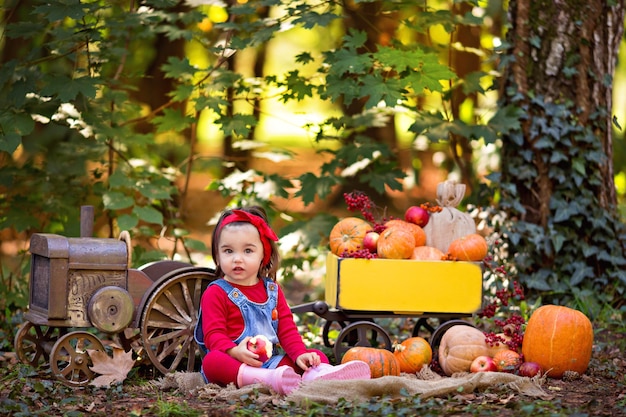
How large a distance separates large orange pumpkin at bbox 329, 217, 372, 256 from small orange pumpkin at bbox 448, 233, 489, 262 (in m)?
0.52

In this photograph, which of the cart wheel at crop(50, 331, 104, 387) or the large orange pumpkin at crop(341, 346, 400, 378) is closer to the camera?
the cart wheel at crop(50, 331, 104, 387)

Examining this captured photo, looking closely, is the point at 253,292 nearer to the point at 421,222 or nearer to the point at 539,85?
the point at 421,222

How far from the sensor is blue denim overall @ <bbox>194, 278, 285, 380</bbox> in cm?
408

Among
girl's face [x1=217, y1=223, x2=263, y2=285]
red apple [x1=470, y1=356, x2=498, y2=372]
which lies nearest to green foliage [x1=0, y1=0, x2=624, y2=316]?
girl's face [x1=217, y1=223, x2=263, y2=285]

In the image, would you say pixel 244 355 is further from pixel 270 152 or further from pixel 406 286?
pixel 270 152

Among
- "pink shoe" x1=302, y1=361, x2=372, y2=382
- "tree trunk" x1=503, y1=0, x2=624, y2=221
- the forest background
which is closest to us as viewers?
"pink shoe" x1=302, y1=361, x2=372, y2=382

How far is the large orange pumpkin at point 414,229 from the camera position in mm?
4605

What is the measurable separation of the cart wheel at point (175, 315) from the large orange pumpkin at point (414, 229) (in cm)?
109

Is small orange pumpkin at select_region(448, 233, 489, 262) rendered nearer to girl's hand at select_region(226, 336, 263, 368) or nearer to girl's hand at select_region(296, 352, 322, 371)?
girl's hand at select_region(296, 352, 322, 371)

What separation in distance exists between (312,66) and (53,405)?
34.9ft

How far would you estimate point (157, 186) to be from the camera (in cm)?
602

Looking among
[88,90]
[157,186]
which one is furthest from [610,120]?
[88,90]

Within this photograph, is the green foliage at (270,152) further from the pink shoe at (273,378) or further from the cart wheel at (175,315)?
the pink shoe at (273,378)

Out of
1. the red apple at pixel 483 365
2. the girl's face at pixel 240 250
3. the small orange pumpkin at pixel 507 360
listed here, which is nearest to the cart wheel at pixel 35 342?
the girl's face at pixel 240 250
